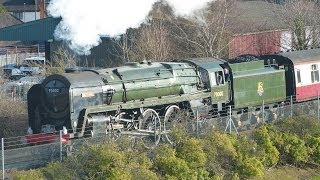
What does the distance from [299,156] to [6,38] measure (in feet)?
99.7

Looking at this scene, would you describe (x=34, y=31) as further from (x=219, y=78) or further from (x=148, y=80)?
(x=148, y=80)

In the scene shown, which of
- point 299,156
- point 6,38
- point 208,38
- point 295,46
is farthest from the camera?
point 6,38

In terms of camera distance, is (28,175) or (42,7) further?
(42,7)

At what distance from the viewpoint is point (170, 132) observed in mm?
20375

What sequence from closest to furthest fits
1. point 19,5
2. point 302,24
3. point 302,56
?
point 302,56 → point 302,24 → point 19,5

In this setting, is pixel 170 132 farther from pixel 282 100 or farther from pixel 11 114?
pixel 282 100

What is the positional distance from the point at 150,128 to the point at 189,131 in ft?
5.22

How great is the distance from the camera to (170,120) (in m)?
23.0

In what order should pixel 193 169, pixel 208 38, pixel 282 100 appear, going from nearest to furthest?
Answer: pixel 193 169, pixel 282 100, pixel 208 38

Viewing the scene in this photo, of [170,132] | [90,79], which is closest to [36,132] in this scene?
[90,79]

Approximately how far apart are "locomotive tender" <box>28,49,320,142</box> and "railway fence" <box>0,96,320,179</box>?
32cm

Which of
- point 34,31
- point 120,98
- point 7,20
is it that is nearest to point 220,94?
point 120,98

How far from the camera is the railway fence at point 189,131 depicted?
17.5 metres

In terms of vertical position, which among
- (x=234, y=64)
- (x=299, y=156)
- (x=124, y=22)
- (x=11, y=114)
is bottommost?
(x=299, y=156)
